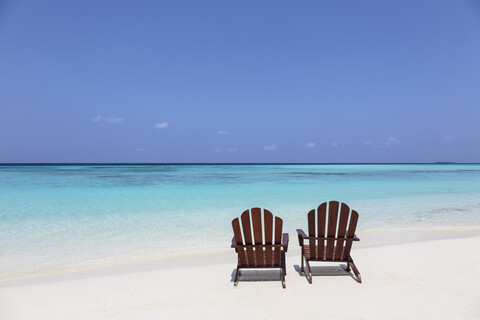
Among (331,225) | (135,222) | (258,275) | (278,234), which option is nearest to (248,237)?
(278,234)

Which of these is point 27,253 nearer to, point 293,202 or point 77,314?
point 77,314

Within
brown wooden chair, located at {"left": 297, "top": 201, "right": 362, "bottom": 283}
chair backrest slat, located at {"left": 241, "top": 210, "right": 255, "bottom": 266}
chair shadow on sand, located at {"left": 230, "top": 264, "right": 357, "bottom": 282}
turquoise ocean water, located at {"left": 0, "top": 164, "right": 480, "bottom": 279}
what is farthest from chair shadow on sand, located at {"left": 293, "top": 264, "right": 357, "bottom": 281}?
turquoise ocean water, located at {"left": 0, "top": 164, "right": 480, "bottom": 279}

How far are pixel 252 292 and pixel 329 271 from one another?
1.36 m

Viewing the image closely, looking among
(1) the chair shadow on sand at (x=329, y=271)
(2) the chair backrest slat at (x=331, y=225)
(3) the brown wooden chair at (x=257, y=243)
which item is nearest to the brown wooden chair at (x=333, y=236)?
(2) the chair backrest slat at (x=331, y=225)

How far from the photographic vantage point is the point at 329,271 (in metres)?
4.21

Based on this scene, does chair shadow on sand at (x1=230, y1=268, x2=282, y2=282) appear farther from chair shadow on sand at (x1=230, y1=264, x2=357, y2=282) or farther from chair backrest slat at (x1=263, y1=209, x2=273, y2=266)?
chair backrest slat at (x1=263, y1=209, x2=273, y2=266)

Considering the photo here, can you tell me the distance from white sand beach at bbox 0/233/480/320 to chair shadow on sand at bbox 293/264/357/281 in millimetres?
16

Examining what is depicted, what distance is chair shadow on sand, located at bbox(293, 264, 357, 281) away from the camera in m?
4.05

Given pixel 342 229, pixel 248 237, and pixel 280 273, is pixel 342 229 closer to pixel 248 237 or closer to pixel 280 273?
pixel 280 273

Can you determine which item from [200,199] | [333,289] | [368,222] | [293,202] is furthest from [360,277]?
[200,199]

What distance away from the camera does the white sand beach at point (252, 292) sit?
119 inches

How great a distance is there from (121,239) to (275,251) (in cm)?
410

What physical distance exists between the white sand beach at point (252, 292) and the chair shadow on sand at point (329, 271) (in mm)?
16

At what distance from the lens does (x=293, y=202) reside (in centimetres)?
1184
